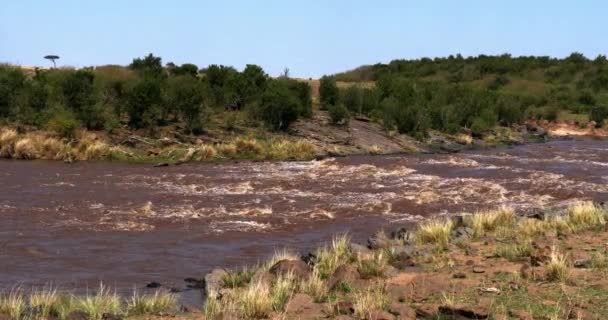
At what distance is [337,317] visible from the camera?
24.9 feet

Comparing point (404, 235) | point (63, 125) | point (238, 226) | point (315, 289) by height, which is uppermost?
point (63, 125)

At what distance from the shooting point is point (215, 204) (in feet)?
67.4

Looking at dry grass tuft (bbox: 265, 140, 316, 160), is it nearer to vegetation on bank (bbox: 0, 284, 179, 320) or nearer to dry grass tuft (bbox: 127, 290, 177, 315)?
vegetation on bank (bbox: 0, 284, 179, 320)

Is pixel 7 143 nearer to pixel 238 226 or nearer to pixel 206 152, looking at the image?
pixel 206 152

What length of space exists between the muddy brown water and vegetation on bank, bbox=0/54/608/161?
5.47 metres

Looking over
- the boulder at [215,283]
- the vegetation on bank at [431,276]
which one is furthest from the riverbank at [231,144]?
the boulder at [215,283]

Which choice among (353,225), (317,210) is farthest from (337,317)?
(317,210)

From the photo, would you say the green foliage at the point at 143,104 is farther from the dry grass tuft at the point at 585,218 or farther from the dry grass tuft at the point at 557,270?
the dry grass tuft at the point at 557,270

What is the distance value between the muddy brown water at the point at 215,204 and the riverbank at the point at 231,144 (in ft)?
5.29

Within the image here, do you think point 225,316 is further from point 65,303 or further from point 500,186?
point 500,186

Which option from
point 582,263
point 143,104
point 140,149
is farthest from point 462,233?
point 143,104

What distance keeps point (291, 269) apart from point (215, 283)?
1.18m

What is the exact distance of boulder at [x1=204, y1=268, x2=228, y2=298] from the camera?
9.68m

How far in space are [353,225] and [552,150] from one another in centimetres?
2832
